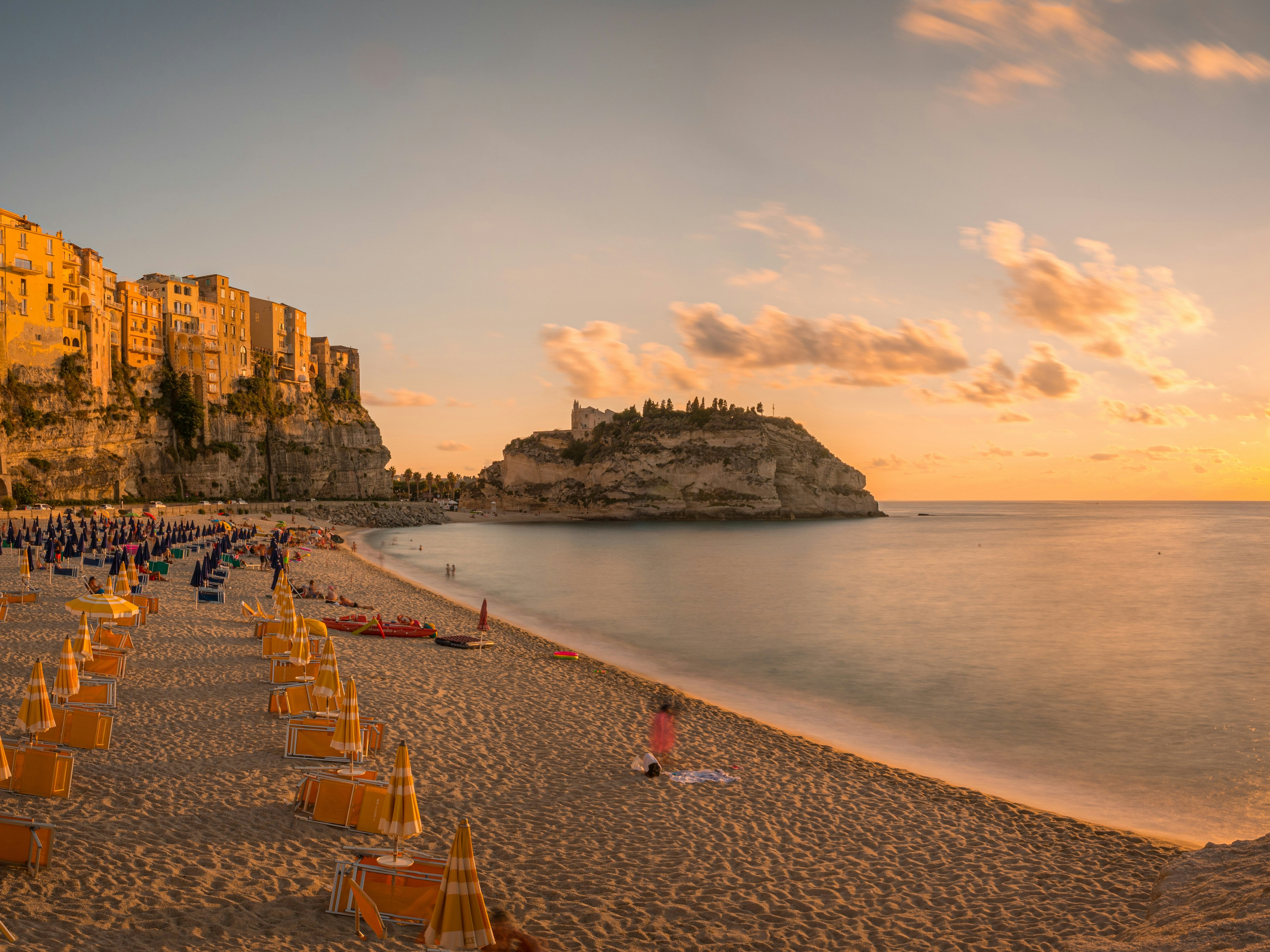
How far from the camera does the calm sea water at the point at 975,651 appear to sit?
537 inches

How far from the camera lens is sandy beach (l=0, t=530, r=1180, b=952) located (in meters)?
5.99

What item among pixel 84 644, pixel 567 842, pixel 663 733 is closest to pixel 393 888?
pixel 567 842

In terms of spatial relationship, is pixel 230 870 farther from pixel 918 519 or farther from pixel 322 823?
pixel 918 519

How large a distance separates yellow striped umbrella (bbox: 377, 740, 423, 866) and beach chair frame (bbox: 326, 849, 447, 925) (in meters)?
0.09

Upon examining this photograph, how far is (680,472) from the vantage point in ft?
447

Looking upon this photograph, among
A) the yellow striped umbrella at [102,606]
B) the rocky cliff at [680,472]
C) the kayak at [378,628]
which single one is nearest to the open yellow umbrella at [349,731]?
the yellow striped umbrella at [102,606]

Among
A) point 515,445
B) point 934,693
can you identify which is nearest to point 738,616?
point 934,693

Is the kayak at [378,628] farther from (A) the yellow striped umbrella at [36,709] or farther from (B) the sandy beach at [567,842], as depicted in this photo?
(A) the yellow striped umbrella at [36,709]

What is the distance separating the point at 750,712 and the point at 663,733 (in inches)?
247

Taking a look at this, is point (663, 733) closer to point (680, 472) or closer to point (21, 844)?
point (21, 844)

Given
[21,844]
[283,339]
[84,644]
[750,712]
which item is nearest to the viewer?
[21,844]

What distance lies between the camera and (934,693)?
65.3ft

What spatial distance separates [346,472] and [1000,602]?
81.5 m

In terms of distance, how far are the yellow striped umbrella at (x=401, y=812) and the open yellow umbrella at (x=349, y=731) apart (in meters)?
2.49
